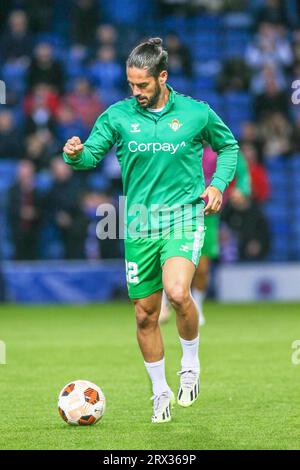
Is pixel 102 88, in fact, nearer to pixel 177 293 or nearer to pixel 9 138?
pixel 9 138

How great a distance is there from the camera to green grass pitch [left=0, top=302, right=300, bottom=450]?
22.0 ft

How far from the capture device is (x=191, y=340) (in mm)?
7441

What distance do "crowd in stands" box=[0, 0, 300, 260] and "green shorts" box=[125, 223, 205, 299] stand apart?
34.2ft

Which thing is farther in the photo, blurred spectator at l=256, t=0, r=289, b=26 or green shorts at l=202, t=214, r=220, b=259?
blurred spectator at l=256, t=0, r=289, b=26

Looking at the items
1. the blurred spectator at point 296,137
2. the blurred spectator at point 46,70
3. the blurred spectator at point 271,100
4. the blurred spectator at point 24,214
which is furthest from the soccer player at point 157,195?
the blurred spectator at point 271,100

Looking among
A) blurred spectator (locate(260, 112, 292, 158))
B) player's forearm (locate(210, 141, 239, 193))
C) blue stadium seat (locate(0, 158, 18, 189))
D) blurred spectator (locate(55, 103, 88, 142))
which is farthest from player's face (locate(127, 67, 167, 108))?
blurred spectator (locate(260, 112, 292, 158))

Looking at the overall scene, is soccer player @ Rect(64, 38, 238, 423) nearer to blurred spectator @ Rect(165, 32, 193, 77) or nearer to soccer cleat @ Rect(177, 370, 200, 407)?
soccer cleat @ Rect(177, 370, 200, 407)

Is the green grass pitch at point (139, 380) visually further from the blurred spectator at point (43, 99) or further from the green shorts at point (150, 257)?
the blurred spectator at point (43, 99)

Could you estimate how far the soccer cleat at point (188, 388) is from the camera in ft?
24.2

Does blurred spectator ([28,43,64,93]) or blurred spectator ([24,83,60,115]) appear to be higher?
blurred spectator ([28,43,64,93])

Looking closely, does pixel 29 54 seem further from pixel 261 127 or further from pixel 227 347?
pixel 227 347

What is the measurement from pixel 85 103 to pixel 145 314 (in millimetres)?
12579

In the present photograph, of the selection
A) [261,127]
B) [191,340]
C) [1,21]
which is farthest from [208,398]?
[1,21]

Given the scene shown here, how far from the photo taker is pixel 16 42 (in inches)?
799
